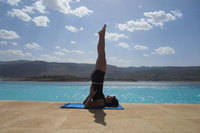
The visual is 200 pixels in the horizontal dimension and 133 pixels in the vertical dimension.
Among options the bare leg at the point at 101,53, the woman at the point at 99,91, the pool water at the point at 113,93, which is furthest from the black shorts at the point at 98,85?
the pool water at the point at 113,93

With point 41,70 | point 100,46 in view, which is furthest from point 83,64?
point 100,46

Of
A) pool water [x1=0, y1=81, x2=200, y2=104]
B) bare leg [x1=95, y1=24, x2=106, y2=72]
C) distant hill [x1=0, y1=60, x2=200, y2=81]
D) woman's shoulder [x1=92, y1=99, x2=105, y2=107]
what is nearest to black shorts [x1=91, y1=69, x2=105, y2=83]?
bare leg [x1=95, y1=24, x2=106, y2=72]

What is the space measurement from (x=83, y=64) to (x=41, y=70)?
97.3 ft

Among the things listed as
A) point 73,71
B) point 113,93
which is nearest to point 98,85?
point 113,93

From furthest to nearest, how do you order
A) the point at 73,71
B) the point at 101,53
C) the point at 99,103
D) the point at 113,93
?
the point at 73,71, the point at 113,93, the point at 101,53, the point at 99,103

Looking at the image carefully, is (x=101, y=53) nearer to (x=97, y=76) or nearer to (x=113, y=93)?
(x=97, y=76)

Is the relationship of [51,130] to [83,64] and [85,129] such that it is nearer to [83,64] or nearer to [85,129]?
[85,129]

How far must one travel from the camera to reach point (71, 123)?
120 inches

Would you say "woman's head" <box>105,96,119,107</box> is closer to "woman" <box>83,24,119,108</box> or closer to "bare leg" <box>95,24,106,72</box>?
"woman" <box>83,24,119,108</box>

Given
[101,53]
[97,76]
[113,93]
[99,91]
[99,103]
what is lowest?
[113,93]

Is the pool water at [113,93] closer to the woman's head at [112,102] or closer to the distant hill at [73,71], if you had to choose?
the woman's head at [112,102]

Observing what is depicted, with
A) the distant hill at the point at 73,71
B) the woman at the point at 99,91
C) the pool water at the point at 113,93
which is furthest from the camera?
the distant hill at the point at 73,71

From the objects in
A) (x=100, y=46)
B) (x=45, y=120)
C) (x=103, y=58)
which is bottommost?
(x=45, y=120)

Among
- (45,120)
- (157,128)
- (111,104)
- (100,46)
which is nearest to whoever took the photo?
(157,128)
